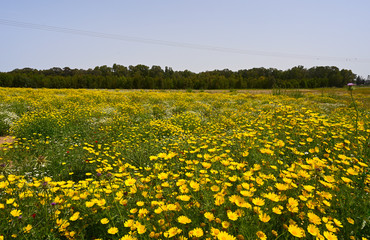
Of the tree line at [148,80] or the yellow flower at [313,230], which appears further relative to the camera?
the tree line at [148,80]

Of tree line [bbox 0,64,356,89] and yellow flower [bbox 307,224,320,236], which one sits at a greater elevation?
tree line [bbox 0,64,356,89]

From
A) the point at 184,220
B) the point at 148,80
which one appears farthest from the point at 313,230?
the point at 148,80

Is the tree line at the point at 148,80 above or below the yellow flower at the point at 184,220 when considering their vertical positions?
above

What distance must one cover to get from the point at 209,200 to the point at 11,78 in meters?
62.1

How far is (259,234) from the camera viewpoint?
5.11ft

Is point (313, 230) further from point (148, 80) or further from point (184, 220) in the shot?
point (148, 80)

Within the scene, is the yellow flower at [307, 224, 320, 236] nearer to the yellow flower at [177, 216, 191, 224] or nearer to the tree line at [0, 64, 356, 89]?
the yellow flower at [177, 216, 191, 224]

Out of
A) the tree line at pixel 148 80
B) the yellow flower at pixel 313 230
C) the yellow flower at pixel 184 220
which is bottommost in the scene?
the yellow flower at pixel 313 230

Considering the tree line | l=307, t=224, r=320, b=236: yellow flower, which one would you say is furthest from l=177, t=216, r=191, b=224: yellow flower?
the tree line

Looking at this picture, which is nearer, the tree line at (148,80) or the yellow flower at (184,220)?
the yellow flower at (184,220)

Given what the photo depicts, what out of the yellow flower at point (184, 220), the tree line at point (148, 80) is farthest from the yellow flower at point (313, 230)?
the tree line at point (148, 80)

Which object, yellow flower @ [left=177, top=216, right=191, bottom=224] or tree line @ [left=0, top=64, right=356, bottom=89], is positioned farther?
tree line @ [left=0, top=64, right=356, bottom=89]

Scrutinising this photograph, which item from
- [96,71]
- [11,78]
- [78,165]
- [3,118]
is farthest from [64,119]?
[96,71]

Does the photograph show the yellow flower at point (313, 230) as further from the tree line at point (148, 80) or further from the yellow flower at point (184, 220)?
the tree line at point (148, 80)
